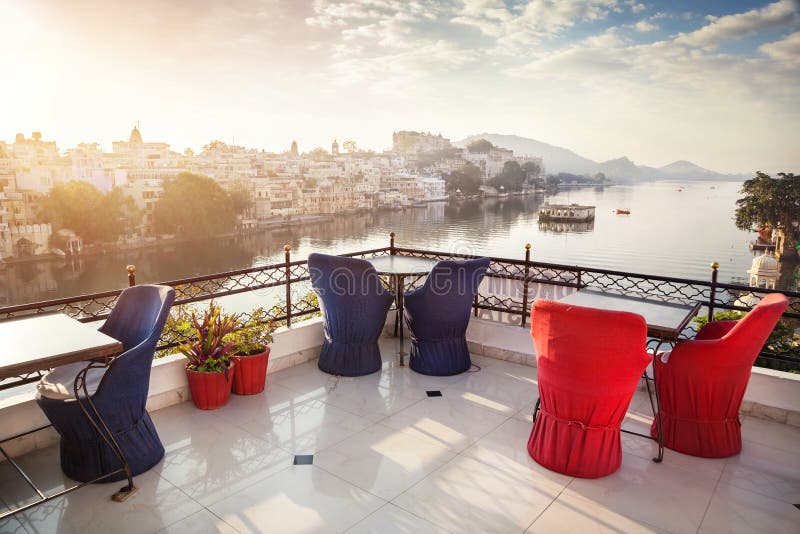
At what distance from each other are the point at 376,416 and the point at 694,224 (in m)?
70.0

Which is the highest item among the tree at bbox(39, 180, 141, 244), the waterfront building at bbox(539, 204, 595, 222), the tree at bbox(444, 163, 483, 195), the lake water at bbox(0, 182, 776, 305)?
the tree at bbox(444, 163, 483, 195)

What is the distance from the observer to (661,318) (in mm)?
2754

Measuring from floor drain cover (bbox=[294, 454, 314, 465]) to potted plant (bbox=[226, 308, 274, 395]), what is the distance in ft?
3.14

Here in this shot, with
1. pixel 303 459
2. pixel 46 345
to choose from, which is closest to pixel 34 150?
pixel 46 345

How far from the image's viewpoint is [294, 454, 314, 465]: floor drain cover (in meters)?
2.71

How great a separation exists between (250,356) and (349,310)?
0.81m

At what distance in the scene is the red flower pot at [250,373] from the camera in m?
3.53

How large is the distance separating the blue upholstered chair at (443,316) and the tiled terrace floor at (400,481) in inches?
24.1

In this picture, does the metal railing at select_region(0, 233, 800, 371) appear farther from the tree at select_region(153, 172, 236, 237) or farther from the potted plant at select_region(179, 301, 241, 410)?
the tree at select_region(153, 172, 236, 237)

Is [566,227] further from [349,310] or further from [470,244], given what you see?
[349,310]

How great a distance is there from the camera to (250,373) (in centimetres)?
355

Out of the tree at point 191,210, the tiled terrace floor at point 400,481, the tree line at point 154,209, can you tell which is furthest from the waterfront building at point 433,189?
the tiled terrace floor at point 400,481

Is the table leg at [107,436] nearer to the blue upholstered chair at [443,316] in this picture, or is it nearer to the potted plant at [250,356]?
the potted plant at [250,356]

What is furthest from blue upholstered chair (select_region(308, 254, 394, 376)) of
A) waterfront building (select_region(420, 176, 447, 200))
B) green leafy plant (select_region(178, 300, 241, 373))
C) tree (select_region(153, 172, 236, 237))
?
waterfront building (select_region(420, 176, 447, 200))
